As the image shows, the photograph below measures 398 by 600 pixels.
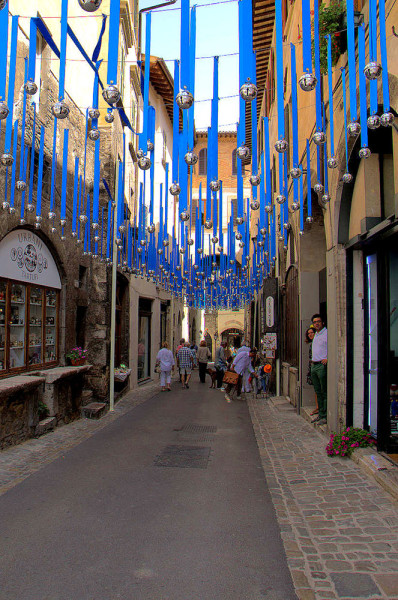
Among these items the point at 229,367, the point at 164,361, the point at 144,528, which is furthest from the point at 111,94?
the point at 164,361

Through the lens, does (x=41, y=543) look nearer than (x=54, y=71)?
Yes

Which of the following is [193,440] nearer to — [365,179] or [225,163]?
[365,179]

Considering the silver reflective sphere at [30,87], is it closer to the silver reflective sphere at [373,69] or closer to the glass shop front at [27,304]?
the silver reflective sphere at [373,69]

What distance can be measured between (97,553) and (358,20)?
22.9 feet

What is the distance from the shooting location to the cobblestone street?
333 centimetres

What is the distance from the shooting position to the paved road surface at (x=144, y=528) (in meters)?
3.30

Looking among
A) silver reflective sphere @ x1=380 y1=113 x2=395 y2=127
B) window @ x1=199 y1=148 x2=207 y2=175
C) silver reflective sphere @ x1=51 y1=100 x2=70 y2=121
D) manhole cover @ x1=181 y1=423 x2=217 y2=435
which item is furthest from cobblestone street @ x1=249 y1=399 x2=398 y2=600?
window @ x1=199 y1=148 x2=207 y2=175

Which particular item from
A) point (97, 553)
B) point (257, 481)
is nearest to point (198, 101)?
point (257, 481)

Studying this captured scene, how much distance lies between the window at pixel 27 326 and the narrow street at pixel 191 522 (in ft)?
6.52

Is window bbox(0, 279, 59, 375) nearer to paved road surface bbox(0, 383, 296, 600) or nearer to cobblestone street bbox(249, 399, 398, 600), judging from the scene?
paved road surface bbox(0, 383, 296, 600)

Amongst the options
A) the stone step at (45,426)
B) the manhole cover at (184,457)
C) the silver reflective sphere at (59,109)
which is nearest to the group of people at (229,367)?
the stone step at (45,426)

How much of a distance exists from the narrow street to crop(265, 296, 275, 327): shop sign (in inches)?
262

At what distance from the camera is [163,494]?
5.27 meters

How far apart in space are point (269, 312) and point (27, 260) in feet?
25.4
